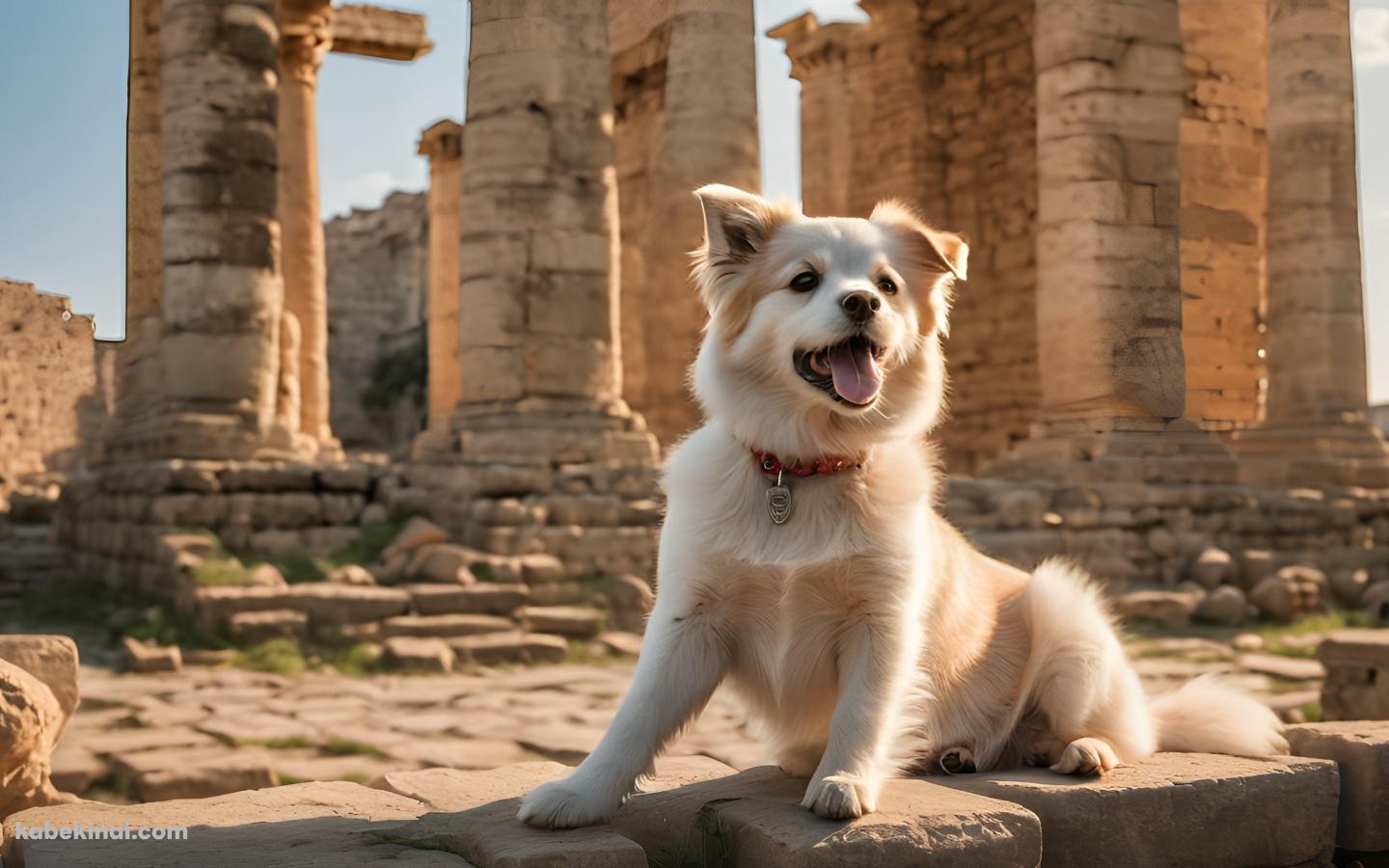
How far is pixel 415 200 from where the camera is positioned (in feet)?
104

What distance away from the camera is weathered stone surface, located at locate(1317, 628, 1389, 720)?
19.0ft

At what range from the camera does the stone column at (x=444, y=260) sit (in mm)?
17844

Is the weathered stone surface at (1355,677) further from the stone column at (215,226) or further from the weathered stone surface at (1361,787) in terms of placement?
the stone column at (215,226)

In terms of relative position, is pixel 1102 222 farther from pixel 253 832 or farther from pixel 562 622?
pixel 253 832

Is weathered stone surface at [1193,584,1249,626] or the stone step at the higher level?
the stone step

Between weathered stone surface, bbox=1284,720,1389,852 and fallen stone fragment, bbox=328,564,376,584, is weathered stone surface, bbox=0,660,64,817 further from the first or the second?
fallen stone fragment, bbox=328,564,376,584

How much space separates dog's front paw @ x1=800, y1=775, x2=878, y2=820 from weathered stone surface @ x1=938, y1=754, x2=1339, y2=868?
43cm

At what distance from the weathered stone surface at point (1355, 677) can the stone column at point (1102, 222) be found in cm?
508

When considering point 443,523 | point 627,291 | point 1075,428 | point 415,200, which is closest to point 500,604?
point 443,523

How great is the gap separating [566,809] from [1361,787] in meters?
2.17

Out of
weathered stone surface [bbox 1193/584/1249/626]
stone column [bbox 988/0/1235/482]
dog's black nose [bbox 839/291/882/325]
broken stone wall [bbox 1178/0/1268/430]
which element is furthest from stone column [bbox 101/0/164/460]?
dog's black nose [bbox 839/291/882/325]

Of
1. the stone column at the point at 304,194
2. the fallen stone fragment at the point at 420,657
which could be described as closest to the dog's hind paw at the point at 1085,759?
the fallen stone fragment at the point at 420,657

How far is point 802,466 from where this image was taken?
2.65 meters

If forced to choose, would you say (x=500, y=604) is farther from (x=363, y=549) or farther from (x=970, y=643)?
(x=970, y=643)
